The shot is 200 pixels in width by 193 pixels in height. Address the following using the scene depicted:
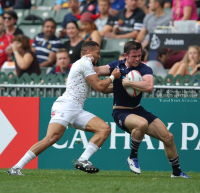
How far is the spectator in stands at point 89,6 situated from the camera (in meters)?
14.1

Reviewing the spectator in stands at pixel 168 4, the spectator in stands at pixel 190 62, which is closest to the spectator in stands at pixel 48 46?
the spectator in stands at pixel 168 4

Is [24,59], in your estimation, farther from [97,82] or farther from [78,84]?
[97,82]

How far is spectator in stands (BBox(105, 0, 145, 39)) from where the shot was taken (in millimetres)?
12555

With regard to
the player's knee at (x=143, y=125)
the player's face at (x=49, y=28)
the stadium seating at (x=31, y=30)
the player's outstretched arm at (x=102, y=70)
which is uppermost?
the player's face at (x=49, y=28)

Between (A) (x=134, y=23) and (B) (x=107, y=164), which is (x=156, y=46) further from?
(B) (x=107, y=164)

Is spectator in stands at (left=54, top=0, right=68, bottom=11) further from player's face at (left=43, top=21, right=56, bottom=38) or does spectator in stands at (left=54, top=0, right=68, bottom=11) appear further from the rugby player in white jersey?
the rugby player in white jersey

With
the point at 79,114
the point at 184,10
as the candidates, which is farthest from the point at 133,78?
the point at 184,10

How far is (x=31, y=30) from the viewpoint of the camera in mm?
14977

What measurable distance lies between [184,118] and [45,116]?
2.48 meters

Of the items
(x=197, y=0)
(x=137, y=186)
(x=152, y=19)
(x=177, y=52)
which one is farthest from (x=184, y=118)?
(x=197, y=0)

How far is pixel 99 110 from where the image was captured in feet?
30.1

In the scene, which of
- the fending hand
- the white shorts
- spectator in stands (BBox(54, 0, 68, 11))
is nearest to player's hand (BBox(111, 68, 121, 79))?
the fending hand

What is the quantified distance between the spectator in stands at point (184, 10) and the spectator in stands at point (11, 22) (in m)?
4.23

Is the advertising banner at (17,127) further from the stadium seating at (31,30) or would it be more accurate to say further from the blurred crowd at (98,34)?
the stadium seating at (31,30)
